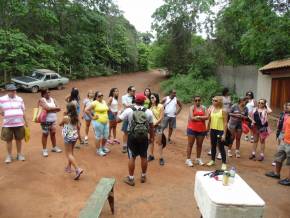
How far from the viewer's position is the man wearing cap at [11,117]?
7289 millimetres

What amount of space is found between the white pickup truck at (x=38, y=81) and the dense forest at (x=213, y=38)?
809cm

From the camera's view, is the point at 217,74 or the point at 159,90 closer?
the point at 217,74

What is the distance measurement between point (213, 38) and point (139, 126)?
65.8ft

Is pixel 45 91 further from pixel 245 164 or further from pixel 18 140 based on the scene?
pixel 245 164

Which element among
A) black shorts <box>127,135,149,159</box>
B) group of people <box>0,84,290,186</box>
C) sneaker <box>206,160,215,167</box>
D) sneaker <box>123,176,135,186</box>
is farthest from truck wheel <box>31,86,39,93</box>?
black shorts <box>127,135,149,159</box>

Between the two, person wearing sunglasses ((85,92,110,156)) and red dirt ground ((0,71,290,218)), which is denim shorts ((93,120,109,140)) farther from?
red dirt ground ((0,71,290,218))

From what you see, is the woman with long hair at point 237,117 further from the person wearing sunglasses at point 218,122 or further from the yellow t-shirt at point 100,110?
the yellow t-shirt at point 100,110

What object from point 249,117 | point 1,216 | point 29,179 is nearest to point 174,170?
point 249,117

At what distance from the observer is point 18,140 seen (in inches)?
298

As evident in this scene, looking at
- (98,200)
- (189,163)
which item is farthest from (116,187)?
(189,163)

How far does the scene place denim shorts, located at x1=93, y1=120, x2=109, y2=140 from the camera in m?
8.02

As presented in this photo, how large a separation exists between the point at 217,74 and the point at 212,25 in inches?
181

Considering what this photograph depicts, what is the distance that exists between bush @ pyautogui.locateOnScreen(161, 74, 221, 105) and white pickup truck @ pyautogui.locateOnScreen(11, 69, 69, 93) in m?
8.34

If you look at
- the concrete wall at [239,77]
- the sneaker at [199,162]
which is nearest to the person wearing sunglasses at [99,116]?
the sneaker at [199,162]
